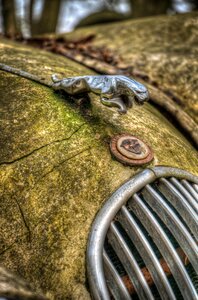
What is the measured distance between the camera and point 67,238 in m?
1.64

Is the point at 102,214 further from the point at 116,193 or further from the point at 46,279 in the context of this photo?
the point at 46,279

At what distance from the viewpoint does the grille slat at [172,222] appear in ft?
5.40

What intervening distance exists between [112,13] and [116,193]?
6.17 m

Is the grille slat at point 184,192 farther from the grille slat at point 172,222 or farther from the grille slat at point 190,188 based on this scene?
the grille slat at point 172,222

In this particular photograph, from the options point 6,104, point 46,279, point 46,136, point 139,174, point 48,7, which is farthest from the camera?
point 48,7

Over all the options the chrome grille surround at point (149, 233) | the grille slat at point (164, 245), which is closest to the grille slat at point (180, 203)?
the chrome grille surround at point (149, 233)

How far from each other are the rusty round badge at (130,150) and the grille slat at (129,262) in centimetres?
39

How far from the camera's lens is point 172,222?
1709mm

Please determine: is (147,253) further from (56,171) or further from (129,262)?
(56,171)

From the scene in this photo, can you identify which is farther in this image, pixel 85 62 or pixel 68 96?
pixel 85 62

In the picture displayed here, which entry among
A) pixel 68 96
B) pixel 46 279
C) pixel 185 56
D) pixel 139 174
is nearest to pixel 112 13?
pixel 185 56

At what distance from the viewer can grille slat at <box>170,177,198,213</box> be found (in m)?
1.80

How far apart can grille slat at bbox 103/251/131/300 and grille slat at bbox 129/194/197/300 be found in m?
0.24

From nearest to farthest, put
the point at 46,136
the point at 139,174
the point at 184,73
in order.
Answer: the point at 139,174 < the point at 46,136 < the point at 184,73
